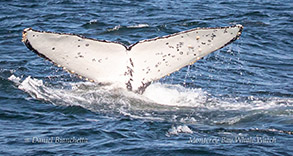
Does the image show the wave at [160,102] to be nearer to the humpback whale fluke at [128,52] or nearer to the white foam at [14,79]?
the white foam at [14,79]

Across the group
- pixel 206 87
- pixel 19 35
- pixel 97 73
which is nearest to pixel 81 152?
pixel 97 73

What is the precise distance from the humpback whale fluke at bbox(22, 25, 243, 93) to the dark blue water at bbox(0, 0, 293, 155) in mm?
460

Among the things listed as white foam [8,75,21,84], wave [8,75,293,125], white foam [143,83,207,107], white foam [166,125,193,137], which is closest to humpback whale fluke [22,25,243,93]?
wave [8,75,293,125]

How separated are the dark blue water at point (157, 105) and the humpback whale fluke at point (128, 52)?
1.51 feet

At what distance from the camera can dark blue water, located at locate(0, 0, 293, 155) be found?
7477 millimetres

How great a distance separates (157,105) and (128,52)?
121 cm

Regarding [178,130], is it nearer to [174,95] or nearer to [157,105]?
[157,105]

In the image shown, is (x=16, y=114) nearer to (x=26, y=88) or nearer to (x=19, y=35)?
(x=26, y=88)

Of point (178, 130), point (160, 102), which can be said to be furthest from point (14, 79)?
point (178, 130)

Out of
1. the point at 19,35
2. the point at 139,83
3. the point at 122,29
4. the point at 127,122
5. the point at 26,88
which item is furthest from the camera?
the point at 122,29

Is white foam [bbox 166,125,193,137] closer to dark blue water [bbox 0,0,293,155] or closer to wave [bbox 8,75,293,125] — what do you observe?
dark blue water [bbox 0,0,293,155]

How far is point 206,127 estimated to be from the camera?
8.10 meters

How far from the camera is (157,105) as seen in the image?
924cm

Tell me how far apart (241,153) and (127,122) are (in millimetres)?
1895
